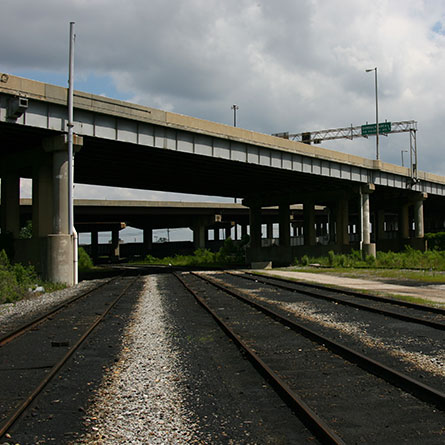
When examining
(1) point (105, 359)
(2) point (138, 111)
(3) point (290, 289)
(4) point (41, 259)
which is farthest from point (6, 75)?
(1) point (105, 359)

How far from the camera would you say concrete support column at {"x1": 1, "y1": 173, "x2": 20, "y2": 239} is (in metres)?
32.4

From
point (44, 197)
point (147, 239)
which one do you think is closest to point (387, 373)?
point (44, 197)

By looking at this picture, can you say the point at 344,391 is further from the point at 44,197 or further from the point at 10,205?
the point at 10,205

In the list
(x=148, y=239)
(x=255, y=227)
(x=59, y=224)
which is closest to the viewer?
(x=59, y=224)

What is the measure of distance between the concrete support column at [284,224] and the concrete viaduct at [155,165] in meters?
0.14

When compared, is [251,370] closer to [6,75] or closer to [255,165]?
[6,75]

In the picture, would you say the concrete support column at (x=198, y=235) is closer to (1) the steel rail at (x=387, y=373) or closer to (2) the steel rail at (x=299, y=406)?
(1) the steel rail at (x=387, y=373)

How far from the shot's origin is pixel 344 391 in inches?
240

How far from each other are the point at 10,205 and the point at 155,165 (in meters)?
11.1

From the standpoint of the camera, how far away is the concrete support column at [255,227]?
5975 centimetres

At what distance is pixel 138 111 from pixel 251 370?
23.8 metres

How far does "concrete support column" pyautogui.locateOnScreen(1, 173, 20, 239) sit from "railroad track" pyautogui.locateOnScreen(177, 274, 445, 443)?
1061 inches

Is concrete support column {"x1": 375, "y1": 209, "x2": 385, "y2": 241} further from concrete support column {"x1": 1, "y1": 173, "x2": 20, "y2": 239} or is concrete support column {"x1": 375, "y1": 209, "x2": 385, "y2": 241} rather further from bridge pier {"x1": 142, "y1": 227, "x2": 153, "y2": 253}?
concrete support column {"x1": 1, "y1": 173, "x2": 20, "y2": 239}

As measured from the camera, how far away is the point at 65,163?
26406 millimetres
